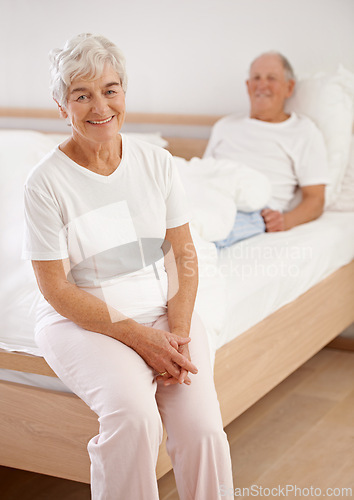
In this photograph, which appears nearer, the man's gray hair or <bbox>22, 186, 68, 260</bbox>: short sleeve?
<bbox>22, 186, 68, 260</bbox>: short sleeve

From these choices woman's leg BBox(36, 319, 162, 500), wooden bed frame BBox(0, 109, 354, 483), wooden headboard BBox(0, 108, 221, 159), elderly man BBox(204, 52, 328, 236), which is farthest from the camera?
wooden headboard BBox(0, 108, 221, 159)

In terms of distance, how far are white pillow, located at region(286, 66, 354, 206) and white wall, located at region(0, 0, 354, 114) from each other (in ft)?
0.28

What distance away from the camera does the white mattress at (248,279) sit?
4.82ft

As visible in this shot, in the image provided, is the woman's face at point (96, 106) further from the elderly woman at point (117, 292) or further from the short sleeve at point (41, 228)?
the short sleeve at point (41, 228)

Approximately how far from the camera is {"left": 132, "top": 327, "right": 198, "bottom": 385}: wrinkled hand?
124 centimetres

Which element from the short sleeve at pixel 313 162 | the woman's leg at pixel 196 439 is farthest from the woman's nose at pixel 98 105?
the short sleeve at pixel 313 162

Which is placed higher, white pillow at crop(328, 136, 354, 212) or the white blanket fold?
the white blanket fold

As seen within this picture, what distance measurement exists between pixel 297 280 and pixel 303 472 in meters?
0.51

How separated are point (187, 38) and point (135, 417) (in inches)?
77.9

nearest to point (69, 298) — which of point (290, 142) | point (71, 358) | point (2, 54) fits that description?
point (71, 358)

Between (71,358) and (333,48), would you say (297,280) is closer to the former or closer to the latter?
(71,358)

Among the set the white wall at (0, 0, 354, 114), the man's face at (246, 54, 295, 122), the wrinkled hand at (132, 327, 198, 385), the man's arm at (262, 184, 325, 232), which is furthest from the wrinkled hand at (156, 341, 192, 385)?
the white wall at (0, 0, 354, 114)

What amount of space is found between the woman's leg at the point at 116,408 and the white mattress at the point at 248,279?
151 millimetres

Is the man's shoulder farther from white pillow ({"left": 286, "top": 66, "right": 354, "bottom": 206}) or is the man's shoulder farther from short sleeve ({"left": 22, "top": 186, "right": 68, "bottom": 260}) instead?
short sleeve ({"left": 22, "top": 186, "right": 68, "bottom": 260})
